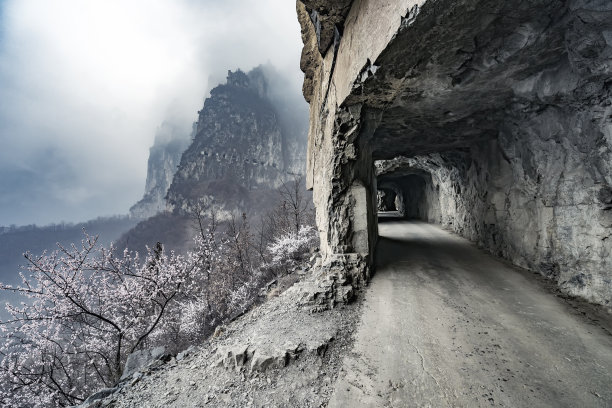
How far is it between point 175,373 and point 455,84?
8407 mm

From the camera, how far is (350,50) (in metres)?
5.34

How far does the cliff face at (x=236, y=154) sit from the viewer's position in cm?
6250

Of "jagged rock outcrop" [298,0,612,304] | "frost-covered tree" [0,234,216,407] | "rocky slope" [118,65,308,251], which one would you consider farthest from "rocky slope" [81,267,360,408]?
"rocky slope" [118,65,308,251]

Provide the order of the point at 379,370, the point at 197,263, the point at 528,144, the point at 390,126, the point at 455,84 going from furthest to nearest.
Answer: the point at 197,263, the point at 390,126, the point at 528,144, the point at 455,84, the point at 379,370

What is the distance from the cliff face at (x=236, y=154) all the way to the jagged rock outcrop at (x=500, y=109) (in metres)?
49.8

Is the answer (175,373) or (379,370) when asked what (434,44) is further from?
(175,373)

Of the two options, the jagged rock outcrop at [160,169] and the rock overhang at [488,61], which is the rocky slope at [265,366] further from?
the jagged rock outcrop at [160,169]

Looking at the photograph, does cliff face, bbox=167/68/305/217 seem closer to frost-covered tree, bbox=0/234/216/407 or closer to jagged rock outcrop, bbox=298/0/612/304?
frost-covered tree, bbox=0/234/216/407


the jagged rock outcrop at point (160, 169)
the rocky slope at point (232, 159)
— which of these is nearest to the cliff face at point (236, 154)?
the rocky slope at point (232, 159)

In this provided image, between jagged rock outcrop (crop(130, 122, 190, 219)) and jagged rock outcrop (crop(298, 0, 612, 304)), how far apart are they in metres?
108

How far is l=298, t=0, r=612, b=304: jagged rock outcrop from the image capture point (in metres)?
3.73

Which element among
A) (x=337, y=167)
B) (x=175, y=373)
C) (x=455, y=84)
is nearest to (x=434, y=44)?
(x=455, y=84)

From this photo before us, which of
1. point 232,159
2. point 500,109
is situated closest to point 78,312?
point 500,109

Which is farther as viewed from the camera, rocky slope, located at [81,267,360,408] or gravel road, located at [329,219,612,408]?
rocky slope, located at [81,267,360,408]
